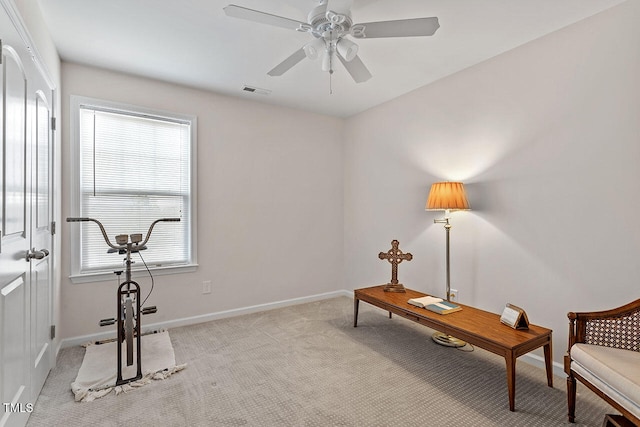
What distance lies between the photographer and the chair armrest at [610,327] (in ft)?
5.66

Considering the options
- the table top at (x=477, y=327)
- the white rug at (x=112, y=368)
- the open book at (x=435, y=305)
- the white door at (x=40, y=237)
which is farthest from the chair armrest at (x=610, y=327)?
the white door at (x=40, y=237)

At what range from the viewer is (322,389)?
215cm

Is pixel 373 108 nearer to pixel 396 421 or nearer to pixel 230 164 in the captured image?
pixel 230 164

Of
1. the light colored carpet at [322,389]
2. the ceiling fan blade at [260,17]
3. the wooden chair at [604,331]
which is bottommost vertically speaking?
the light colored carpet at [322,389]

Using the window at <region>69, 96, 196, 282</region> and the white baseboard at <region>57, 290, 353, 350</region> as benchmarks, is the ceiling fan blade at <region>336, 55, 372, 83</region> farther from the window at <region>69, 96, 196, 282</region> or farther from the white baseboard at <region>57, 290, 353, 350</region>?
the white baseboard at <region>57, 290, 353, 350</region>

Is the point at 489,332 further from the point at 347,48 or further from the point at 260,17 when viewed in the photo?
the point at 260,17

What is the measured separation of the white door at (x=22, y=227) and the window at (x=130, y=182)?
2.08ft

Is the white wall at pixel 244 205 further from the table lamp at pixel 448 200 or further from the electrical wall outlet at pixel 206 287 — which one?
the table lamp at pixel 448 200

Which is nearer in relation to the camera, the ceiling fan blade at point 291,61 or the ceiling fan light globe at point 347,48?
the ceiling fan light globe at point 347,48

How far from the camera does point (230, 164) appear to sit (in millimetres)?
3594

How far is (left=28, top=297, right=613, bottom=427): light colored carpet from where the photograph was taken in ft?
6.06

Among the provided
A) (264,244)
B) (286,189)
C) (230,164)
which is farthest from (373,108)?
(264,244)

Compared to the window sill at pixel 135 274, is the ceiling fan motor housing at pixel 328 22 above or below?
above

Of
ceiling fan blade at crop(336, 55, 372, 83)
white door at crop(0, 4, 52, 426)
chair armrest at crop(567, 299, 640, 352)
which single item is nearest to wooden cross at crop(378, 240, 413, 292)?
chair armrest at crop(567, 299, 640, 352)
